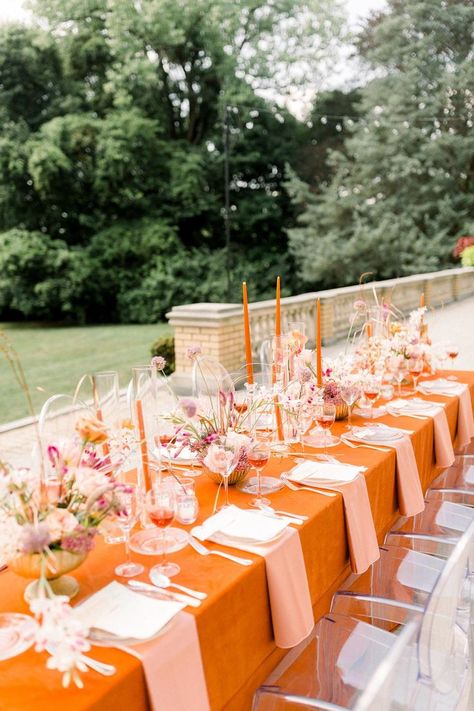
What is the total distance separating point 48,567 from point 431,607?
0.87 metres

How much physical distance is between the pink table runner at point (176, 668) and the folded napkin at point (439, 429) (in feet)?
6.39

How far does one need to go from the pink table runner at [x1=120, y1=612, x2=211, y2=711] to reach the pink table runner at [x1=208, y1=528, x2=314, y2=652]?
1.16 feet

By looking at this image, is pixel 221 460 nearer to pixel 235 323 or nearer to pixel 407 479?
pixel 407 479

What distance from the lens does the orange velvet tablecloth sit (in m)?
1.25

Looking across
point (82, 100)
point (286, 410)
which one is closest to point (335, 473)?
point (286, 410)

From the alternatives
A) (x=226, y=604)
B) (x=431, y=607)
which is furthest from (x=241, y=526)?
(x=431, y=607)

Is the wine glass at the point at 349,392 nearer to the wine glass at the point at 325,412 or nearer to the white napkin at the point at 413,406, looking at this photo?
the wine glass at the point at 325,412

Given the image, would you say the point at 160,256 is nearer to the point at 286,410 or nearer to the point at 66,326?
the point at 66,326

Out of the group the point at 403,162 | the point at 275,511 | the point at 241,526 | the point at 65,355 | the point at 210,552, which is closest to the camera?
the point at 210,552

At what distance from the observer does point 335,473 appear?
231 cm

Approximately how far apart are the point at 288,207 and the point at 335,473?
19.0 metres

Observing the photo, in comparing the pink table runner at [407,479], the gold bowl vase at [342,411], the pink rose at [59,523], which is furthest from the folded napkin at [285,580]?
the gold bowl vase at [342,411]

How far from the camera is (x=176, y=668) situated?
1388 millimetres

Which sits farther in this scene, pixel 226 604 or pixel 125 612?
pixel 226 604
